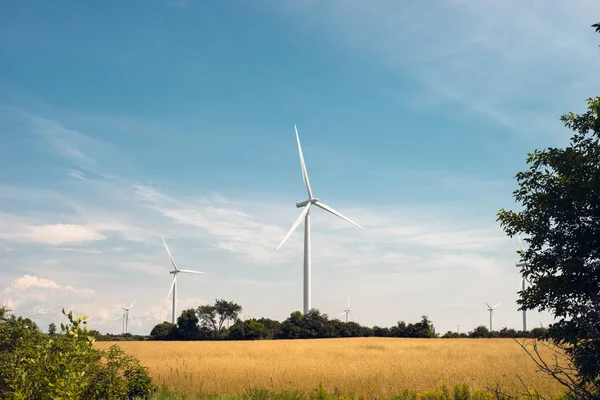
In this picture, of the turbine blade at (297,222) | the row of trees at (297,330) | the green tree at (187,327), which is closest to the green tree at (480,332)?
the row of trees at (297,330)

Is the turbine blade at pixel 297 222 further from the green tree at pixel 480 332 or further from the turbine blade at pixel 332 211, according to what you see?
the green tree at pixel 480 332

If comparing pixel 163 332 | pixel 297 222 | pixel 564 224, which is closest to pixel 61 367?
pixel 564 224

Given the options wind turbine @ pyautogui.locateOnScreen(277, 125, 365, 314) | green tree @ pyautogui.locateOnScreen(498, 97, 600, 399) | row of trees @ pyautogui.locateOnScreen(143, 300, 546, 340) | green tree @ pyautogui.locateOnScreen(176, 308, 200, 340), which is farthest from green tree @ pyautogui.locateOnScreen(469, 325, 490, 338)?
green tree @ pyautogui.locateOnScreen(498, 97, 600, 399)

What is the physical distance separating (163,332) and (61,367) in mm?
91052

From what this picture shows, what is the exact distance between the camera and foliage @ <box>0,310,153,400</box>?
9633 millimetres

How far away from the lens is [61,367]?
9.85 metres

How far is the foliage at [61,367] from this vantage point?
379 inches

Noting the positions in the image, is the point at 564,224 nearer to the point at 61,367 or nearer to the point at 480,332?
the point at 61,367

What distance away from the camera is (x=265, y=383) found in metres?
24.8

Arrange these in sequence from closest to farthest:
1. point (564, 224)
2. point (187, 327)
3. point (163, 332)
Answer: point (564, 224), point (187, 327), point (163, 332)

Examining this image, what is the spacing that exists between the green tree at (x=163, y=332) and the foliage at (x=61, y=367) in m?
76.9

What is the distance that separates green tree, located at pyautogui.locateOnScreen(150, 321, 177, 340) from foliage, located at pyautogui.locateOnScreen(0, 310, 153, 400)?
7695 centimetres

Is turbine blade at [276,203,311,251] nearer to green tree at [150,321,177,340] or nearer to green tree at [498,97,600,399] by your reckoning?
green tree at [150,321,177,340]

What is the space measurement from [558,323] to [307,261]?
70.9 m
